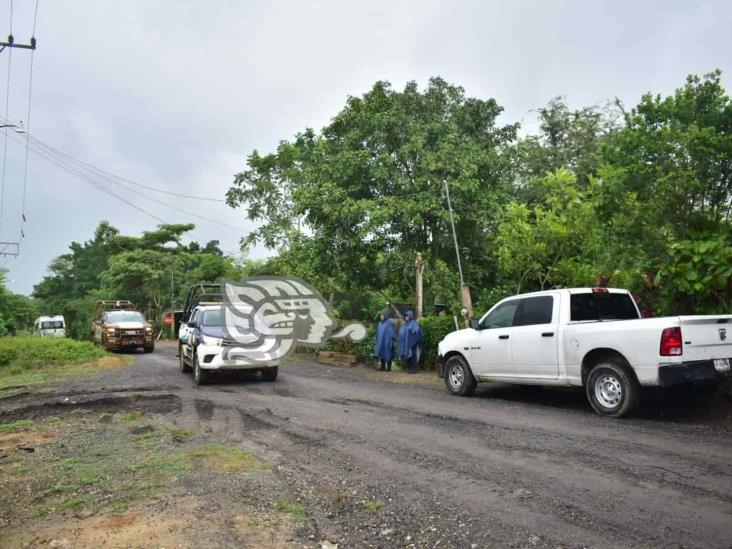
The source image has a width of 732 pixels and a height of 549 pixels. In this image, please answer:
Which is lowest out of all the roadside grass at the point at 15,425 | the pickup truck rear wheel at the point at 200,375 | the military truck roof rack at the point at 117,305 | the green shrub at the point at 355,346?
the roadside grass at the point at 15,425

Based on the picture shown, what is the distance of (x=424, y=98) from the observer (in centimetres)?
1870

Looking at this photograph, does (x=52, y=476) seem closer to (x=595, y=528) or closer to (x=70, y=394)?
(x=595, y=528)

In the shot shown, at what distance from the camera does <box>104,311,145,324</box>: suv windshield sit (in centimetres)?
2433

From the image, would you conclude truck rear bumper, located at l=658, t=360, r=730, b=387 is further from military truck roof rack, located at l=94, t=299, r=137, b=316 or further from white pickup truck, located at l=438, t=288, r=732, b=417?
military truck roof rack, located at l=94, t=299, r=137, b=316

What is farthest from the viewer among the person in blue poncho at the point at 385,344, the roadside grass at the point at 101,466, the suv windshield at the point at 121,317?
the suv windshield at the point at 121,317

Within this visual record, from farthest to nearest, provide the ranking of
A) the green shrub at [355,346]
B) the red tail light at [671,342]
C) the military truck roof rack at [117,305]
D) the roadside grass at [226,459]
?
the military truck roof rack at [117,305] → the green shrub at [355,346] → the red tail light at [671,342] → the roadside grass at [226,459]

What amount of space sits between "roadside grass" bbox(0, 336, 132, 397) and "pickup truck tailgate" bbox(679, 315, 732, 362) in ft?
48.1

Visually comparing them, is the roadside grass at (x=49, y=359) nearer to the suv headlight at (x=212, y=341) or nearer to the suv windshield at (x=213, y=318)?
the suv windshield at (x=213, y=318)

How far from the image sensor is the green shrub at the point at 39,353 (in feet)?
60.4

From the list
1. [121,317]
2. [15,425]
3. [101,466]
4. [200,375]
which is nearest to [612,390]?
[101,466]

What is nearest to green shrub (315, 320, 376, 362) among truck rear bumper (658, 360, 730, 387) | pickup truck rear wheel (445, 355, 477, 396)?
pickup truck rear wheel (445, 355, 477, 396)

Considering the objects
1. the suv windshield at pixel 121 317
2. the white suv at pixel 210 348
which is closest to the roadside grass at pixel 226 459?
the white suv at pixel 210 348

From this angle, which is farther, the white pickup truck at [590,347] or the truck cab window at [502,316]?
the truck cab window at [502,316]
